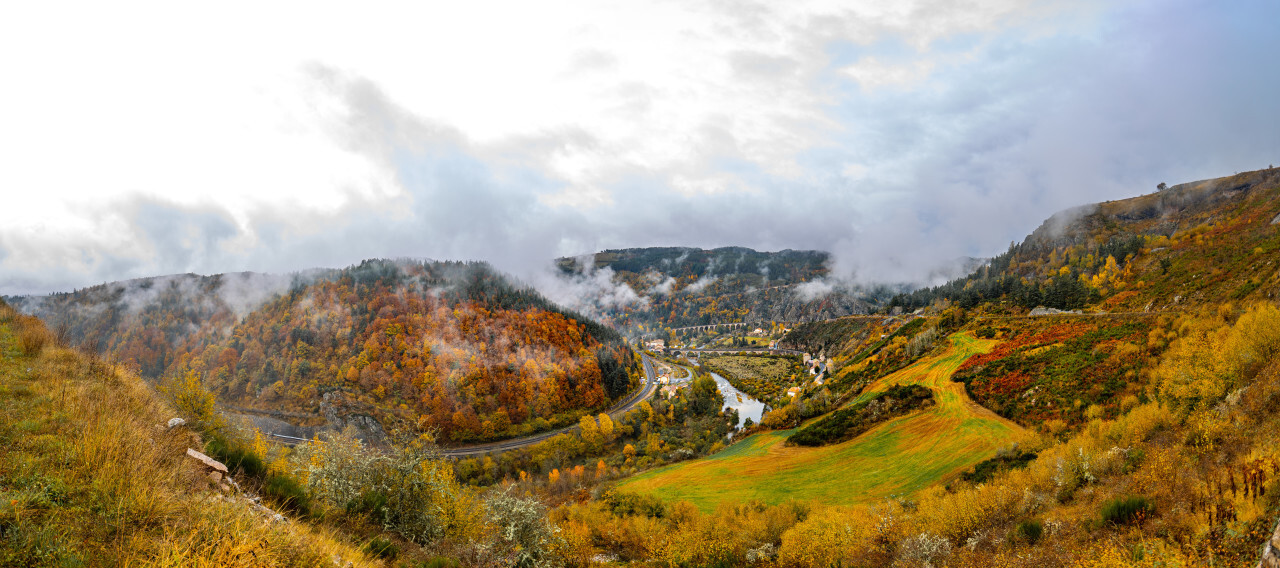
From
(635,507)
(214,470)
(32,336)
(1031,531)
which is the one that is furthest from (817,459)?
(32,336)

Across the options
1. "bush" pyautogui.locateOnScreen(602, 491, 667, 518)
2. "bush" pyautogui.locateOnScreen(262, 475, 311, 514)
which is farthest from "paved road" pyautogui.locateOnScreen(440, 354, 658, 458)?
"bush" pyautogui.locateOnScreen(262, 475, 311, 514)

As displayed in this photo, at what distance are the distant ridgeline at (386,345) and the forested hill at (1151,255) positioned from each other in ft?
283

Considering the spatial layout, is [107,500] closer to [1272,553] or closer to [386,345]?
[1272,553]

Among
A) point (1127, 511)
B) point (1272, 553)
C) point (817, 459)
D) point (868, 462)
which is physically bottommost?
point (817, 459)

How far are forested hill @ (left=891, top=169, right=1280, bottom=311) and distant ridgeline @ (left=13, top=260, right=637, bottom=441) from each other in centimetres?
8627

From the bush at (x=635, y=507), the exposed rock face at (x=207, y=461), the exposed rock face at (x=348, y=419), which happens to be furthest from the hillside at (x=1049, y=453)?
the exposed rock face at (x=348, y=419)

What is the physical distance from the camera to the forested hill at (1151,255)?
37000 millimetres

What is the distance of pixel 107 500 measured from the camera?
5762 millimetres

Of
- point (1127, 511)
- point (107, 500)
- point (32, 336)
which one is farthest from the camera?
point (32, 336)

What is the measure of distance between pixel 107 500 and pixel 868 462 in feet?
116

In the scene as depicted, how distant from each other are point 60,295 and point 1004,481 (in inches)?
10525

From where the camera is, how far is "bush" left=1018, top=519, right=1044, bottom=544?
11.9m

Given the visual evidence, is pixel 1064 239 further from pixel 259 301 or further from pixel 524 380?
pixel 259 301

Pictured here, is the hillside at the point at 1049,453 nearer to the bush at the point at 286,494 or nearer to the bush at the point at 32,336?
the bush at the point at 286,494
